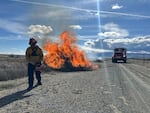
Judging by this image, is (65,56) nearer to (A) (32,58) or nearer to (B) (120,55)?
(A) (32,58)

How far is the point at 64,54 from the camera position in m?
34.5

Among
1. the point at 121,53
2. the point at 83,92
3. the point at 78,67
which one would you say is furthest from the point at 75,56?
the point at 121,53

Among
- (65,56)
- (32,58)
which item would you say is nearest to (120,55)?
(65,56)

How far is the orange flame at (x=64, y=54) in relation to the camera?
109ft

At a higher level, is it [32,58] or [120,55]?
[120,55]

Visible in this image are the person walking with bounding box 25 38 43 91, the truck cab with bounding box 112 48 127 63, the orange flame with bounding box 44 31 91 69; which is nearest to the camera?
the person walking with bounding box 25 38 43 91

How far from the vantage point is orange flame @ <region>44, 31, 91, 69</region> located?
33156 millimetres

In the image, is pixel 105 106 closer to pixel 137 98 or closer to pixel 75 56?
pixel 137 98

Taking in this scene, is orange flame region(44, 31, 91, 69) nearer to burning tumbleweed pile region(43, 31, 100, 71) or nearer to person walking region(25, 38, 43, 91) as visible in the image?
burning tumbleweed pile region(43, 31, 100, 71)

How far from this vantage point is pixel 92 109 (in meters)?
10.1

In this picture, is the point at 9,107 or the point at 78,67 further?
the point at 78,67

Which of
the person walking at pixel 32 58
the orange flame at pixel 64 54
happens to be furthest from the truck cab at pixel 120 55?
the person walking at pixel 32 58

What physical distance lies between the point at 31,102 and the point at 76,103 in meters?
1.49

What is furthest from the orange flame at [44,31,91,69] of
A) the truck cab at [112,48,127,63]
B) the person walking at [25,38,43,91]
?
the truck cab at [112,48,127,63]
